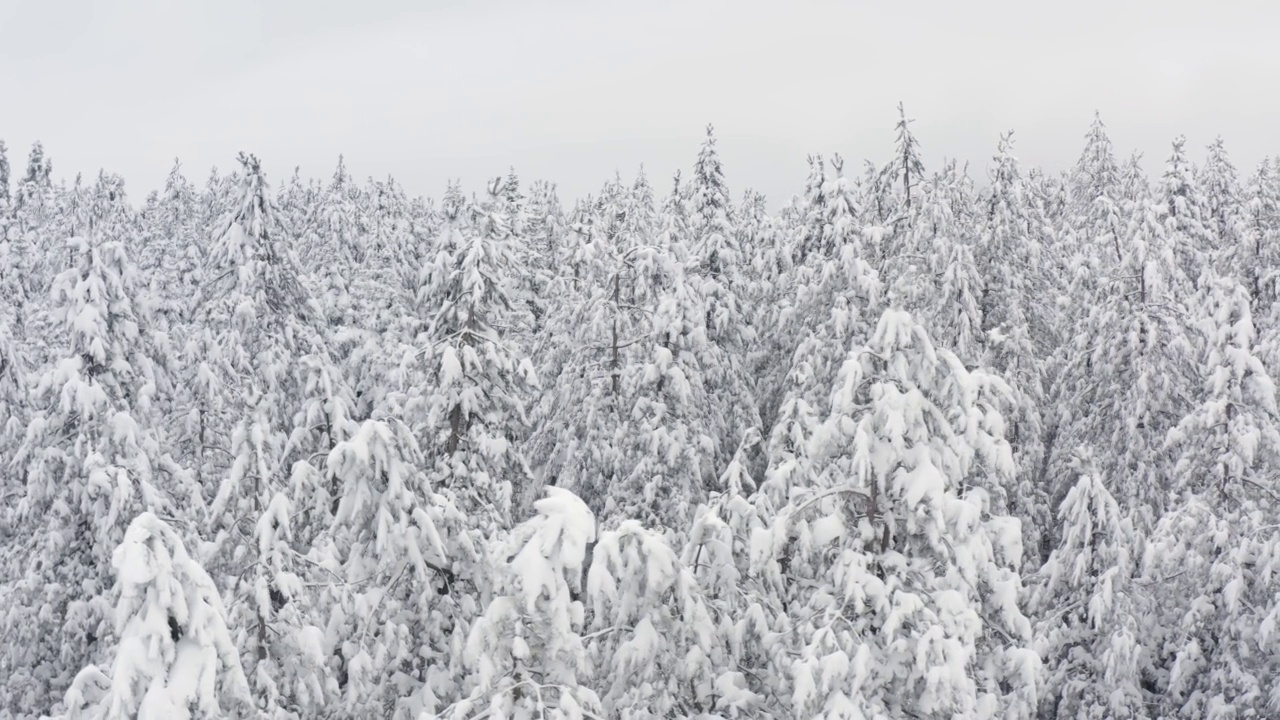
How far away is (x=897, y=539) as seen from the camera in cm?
992

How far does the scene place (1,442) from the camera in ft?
70.1

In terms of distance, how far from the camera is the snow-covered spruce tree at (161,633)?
668 cm

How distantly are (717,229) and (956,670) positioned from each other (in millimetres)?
17965

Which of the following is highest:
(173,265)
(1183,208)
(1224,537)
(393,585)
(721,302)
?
(1183,208)

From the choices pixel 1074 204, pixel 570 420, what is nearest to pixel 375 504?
pixel 570 420

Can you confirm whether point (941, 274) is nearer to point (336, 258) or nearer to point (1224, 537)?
point (1224, 537)

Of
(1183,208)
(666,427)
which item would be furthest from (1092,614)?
(1183,208)

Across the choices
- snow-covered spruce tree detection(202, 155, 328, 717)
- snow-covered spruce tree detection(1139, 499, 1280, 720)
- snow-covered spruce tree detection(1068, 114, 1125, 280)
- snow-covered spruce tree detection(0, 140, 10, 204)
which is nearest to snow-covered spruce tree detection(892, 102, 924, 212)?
snow-covered spruce tree detection(1068, 114, 1125, 280)

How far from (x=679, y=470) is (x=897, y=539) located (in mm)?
Result: 11123

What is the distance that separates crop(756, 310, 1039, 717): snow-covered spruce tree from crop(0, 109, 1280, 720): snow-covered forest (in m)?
0.04

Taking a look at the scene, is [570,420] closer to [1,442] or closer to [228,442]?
[228,442]

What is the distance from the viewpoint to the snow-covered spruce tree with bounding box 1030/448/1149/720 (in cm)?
1741

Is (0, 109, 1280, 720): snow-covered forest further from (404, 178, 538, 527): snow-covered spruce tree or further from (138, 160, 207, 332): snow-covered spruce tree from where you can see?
(138, 160, 207, 332): snow-covered spruce tree

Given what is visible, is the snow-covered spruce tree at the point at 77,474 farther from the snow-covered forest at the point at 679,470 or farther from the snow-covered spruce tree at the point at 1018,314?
the snow-covered spruce tree at the point at 1018,314
